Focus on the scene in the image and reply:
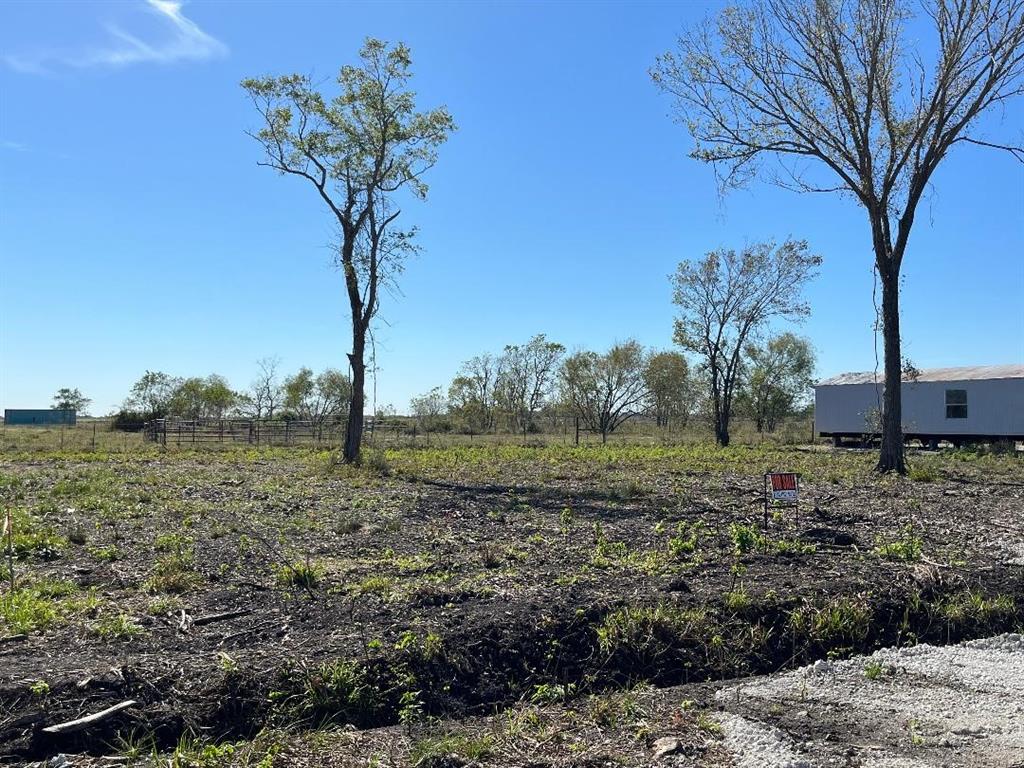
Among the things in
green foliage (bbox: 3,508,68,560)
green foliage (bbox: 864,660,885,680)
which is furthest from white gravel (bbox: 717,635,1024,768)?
green foliage (bbox: 3,508,68,560)

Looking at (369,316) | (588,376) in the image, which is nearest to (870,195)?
(369,316)

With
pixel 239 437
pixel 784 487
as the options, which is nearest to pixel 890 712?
pixel 784 487

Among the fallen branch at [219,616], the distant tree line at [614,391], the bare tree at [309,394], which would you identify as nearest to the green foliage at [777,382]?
the distant tree line at [614,391]

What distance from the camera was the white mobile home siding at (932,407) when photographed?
30188 mm

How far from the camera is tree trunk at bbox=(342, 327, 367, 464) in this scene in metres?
21.9

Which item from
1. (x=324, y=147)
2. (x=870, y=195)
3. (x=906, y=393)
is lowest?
(x=906, y=393)

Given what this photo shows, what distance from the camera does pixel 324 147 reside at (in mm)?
22766

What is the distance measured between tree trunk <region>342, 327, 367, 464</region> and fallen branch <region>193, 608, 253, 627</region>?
15803mm

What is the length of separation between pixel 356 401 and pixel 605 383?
3448cm

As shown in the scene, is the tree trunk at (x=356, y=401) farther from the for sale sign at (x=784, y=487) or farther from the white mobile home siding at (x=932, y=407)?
the white mobile home siding at (x=932, y=407)

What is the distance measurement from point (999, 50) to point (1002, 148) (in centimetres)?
221

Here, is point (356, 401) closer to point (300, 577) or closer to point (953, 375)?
point (300, 577)

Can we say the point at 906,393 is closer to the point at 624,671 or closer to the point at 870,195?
the point at 870,195

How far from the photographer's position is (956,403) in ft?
105
